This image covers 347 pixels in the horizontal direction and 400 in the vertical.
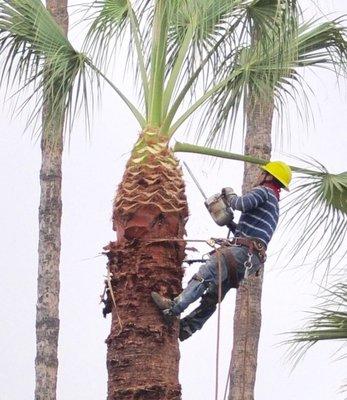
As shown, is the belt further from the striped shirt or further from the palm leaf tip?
the palm leaf tip

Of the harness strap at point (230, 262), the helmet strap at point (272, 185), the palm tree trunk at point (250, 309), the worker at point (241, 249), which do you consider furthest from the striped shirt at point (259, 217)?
the palm tree trunk at point (250, 309)

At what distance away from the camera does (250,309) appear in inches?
603

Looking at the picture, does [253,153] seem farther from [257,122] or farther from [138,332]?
[138,332]

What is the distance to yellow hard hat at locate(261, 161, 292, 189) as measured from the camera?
423 inches

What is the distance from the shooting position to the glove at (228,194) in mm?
10500

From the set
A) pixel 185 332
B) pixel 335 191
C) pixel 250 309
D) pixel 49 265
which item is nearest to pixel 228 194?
pixel 185 332

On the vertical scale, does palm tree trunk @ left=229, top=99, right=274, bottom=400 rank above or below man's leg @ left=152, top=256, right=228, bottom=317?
above

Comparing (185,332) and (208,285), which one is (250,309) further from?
(208,285)

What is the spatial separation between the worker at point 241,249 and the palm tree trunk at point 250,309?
4.48 m

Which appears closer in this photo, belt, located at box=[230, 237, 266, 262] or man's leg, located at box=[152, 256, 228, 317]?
man's leg, located at box=[152, 256, 228, 317]

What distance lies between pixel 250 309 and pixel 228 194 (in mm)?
4993

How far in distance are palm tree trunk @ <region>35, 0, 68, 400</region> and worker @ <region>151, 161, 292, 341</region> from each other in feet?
17.9

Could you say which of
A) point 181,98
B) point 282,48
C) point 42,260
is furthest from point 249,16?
point 42,260

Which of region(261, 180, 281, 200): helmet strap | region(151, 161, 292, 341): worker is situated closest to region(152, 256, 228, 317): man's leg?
region(151, 161, 292, 341): worker
